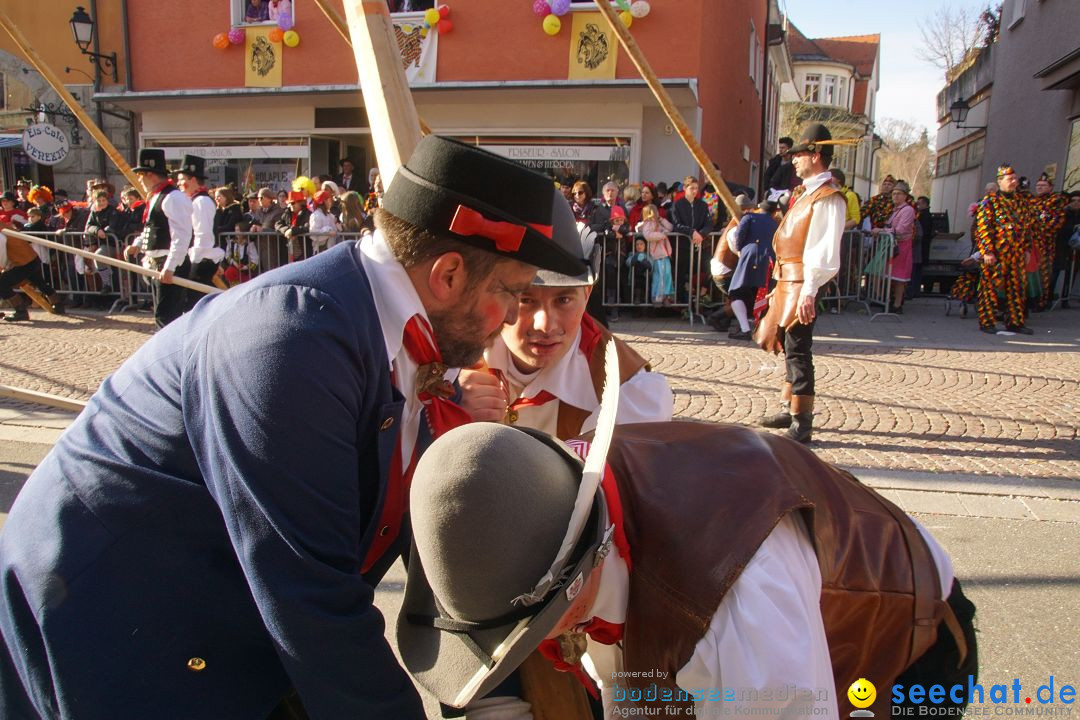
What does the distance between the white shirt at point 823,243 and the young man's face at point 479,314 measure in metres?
4.31

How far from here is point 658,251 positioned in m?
10.4

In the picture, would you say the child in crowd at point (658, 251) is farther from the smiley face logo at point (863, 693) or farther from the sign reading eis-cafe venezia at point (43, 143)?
the sign reading eis-cafe venezia at point (43, 143)

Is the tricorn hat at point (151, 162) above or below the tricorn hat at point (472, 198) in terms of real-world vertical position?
above

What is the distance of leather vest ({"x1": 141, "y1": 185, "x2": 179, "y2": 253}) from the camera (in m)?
8.57

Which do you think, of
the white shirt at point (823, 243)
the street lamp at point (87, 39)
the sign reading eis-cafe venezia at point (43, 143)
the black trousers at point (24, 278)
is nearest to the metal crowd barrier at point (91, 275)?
the black trousers at point (24, 278)

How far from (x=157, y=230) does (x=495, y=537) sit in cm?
867

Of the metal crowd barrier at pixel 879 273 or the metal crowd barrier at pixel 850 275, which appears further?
the metal crowd barrier at pixel 850 275

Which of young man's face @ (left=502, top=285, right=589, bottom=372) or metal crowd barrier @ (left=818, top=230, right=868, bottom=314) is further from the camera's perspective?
metal crowd barrier @ (left=818, top=230, right=868, bottom=314)

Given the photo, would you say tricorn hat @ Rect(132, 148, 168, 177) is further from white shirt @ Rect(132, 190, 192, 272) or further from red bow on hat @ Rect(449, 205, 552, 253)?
red bow on hat @ Rect(449, 205, 552, 253)

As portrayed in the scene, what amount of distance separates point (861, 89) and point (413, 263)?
61304 mm

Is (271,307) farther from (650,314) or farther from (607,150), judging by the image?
(607,150)

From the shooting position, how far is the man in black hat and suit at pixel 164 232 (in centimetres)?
830

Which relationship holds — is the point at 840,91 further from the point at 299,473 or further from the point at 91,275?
the point at 299,473

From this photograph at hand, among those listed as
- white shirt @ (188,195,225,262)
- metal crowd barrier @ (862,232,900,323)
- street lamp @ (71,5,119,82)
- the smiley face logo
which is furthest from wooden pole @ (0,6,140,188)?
street lamp @ (71,5,119,82)
